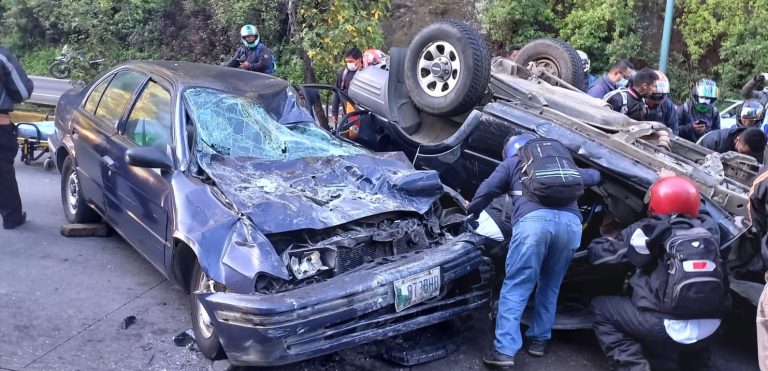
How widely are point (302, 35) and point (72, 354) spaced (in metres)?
5.44

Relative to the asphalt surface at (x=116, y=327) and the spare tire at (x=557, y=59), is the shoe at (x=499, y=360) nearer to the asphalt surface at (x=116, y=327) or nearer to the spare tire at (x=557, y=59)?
the asphalt surface at (x=116, y=327)

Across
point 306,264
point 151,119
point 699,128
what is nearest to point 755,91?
point 699,128

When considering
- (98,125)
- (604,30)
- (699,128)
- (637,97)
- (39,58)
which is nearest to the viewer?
(98,125)

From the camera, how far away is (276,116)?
5230mm

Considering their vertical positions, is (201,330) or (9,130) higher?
(9,130)

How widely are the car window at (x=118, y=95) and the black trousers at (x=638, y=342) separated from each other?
3.57 metres

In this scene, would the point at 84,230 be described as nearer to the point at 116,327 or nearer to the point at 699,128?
the point at 116,327

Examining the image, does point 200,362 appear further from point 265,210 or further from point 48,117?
point 48,117

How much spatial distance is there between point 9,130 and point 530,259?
4522mm

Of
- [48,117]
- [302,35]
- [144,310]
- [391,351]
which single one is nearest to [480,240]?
[391,351]

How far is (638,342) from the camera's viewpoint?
14.1 ft

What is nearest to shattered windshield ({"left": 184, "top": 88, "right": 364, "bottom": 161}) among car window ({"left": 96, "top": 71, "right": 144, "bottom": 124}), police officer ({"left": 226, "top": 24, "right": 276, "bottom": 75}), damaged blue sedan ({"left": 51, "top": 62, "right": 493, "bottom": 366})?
damaged blue sedan ({"left": 51, "top": 62, "right": 493, "bottom": 366})

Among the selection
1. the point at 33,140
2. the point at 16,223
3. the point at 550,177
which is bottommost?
the point at 33,140

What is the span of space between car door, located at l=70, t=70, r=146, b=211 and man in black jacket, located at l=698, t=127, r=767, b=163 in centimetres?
492
